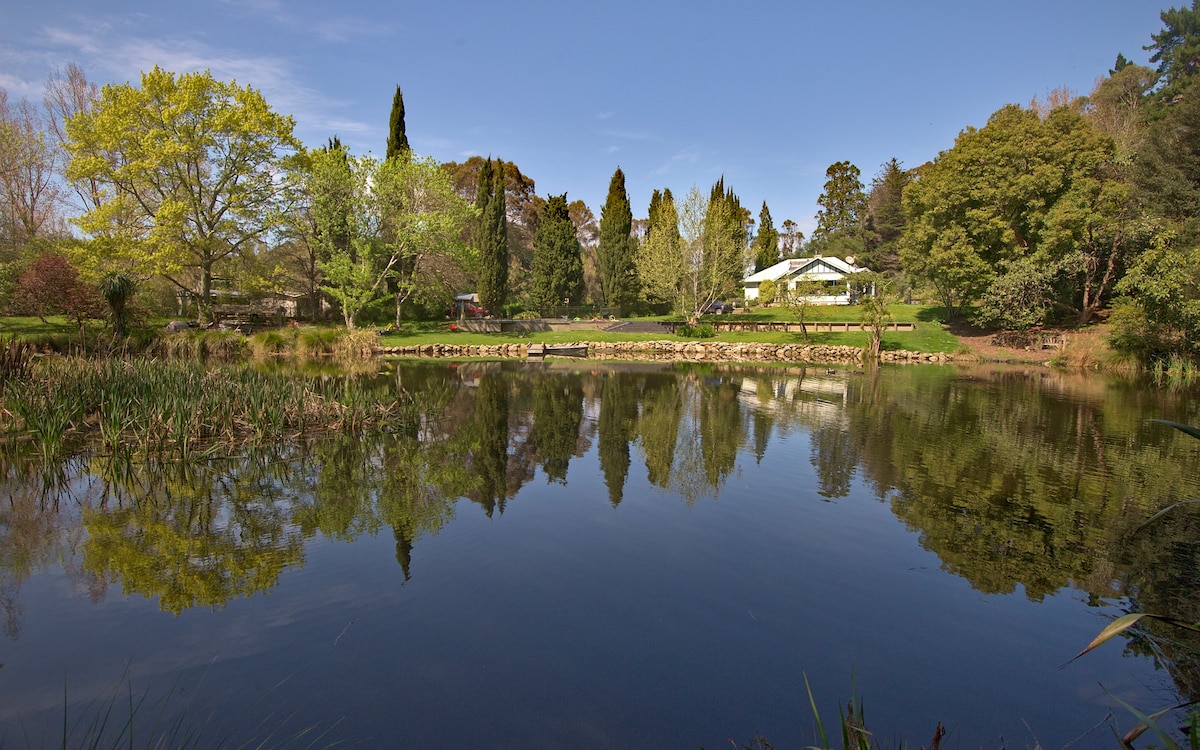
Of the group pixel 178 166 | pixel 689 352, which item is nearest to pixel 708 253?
pixel 689 352

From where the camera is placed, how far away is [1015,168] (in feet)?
121

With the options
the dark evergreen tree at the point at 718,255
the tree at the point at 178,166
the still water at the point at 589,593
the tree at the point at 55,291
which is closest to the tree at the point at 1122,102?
the dark evergreen tree at the point at 718,255

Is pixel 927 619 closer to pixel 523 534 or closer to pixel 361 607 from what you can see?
pixel 523 534

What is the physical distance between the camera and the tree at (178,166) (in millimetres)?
29578

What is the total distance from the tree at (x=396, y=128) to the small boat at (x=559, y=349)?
16939mm

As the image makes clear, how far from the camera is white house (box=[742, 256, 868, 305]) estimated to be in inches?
2147

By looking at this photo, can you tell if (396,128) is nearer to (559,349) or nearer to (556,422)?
(559,349)

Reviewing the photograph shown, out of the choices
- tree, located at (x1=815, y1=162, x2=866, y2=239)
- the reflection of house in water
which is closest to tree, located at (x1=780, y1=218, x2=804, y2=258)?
tree, located at (x1=815, y1=162, x2=866, y2=239)

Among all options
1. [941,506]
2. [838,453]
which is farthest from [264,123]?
[941,506]

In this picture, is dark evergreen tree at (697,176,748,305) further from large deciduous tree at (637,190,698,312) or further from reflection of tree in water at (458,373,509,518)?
reflection of tree in water at (458,373,509,518)

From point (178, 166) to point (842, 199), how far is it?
65.8m

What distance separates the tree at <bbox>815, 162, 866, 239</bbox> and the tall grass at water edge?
7080 cm

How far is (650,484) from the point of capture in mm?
10305

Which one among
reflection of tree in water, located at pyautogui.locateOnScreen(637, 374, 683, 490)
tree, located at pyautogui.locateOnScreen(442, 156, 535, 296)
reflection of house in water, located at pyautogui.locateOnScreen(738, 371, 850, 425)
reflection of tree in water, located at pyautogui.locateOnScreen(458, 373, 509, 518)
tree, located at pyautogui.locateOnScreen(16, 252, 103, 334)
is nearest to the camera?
reflection of tree in water, located at pyautogui.locateOnScreen(458, 373, 509, 518)
